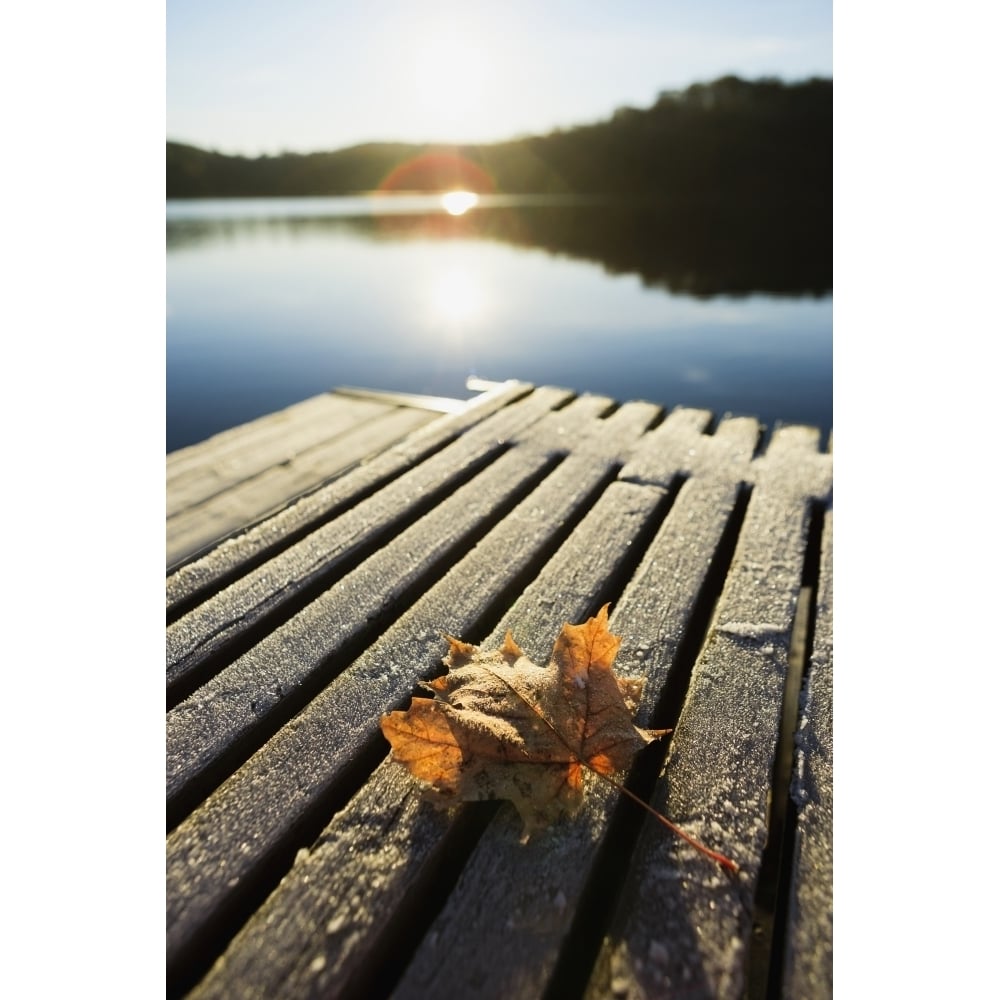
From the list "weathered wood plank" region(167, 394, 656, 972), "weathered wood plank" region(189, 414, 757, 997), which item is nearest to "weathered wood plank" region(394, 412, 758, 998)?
"weathered wood plank" region(189, 414, 757, 997)

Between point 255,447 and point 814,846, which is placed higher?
point 255,447

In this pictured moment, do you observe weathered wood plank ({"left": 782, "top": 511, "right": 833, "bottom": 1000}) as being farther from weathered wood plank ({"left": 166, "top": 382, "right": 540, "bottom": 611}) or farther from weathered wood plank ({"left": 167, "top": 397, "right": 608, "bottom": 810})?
weathered wood plank ({"left": 166, "top": 382, "right": 540, "bottom": 611})

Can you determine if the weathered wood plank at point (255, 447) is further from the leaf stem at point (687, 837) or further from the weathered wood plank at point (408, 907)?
the leaf stem at point (687, 837)

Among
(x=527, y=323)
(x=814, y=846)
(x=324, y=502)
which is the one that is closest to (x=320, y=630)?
(x=324, y=502)

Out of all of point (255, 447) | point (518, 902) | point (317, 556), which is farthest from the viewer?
point (255, 447)

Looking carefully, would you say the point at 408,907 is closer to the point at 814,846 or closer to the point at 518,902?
the point at 518,902
